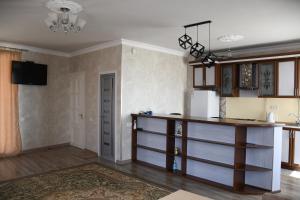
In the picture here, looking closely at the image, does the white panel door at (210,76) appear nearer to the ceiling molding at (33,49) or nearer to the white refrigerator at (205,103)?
the white refrigerator at (205,103)

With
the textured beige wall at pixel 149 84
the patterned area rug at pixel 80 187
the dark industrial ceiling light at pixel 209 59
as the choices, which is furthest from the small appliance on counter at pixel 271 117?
the patterned area rug at pixel 80 187

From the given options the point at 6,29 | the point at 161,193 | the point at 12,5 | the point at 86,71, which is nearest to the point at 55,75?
the point at 86,71

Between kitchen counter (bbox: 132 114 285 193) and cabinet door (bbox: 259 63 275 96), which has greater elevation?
cabinet door (bbox: 259 63 275 96)

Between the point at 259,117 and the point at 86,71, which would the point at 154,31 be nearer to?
the point at 86,71

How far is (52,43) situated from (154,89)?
2684mm

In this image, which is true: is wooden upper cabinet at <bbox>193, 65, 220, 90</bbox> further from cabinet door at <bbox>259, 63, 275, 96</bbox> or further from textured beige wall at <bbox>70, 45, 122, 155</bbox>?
textured beige wall at <bbox>70, 45, 122, 155</bbox>

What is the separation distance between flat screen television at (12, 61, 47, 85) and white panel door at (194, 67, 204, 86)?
160 inches

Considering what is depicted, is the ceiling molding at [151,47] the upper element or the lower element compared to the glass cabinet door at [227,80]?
upper

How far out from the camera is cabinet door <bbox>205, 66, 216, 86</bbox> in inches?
237

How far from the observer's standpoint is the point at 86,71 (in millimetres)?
6062

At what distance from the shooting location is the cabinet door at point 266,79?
5.14 meters

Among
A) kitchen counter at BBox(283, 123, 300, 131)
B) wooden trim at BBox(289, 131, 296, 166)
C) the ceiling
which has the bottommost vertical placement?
wooden trim at BBox(289, 131, 296, 166)

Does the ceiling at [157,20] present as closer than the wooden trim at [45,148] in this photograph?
Yes

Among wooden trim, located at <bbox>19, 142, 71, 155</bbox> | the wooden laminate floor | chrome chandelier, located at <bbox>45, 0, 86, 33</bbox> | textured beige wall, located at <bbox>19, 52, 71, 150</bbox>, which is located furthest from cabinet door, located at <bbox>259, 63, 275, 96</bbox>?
wooden trim, located at <bbox>19, 142, 71, 155</bbox>
